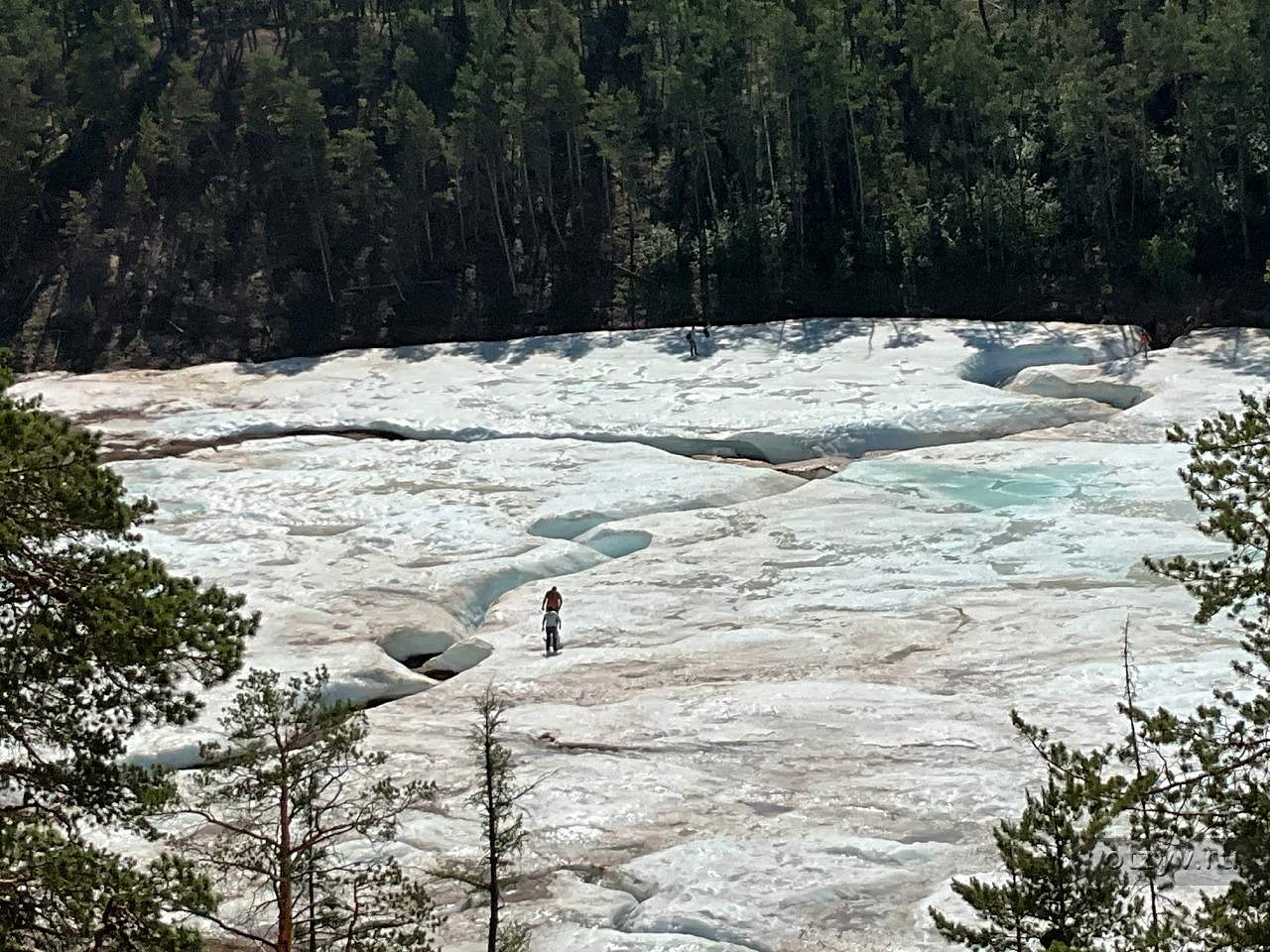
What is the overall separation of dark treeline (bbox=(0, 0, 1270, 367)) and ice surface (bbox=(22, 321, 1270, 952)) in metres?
7.28

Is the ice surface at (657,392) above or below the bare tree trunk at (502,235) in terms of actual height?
below

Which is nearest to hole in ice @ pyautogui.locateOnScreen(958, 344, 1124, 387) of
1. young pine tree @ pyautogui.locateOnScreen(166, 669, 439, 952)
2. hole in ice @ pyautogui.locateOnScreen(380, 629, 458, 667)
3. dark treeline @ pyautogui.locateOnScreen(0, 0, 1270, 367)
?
dark treeline @ pyautogui.locateOnScreen(0, 0, 1270, 367)

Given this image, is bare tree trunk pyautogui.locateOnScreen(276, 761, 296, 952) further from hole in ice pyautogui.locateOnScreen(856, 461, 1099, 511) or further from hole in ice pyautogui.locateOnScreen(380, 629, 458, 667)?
hole in ice pyautogui.locateOnScreen(856, 461, 1099, 511)

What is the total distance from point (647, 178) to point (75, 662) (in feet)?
197

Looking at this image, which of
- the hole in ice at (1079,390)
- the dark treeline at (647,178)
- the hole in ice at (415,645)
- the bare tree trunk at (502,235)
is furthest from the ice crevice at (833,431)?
the bare tree trunk at (502,235)

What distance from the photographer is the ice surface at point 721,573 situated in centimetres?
2134

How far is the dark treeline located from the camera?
59906 mm

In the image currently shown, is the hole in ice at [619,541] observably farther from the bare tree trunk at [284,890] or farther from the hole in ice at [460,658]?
the bare tree trunk at [284,890]

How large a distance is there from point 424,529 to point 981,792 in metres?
18.9

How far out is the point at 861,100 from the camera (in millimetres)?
61594

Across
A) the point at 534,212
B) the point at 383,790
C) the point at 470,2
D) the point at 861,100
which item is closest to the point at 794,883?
the point at 383,790

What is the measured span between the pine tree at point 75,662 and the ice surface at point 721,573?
7891 mm

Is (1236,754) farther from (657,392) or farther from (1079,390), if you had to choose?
(657,392)

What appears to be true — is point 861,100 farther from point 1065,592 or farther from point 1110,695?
point 1110,695
